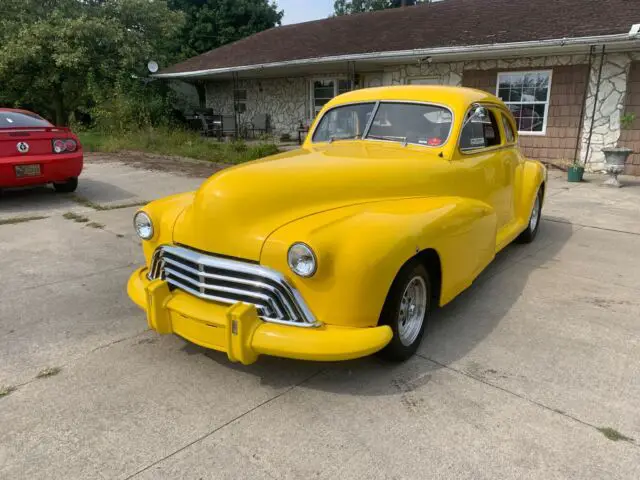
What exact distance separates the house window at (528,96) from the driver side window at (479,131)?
8.03m

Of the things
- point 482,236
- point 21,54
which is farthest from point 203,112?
point 482,236

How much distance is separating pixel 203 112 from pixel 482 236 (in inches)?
731

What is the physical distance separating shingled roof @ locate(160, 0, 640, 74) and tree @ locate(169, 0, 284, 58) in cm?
1045

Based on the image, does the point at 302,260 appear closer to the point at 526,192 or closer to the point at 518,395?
the point at 518,395

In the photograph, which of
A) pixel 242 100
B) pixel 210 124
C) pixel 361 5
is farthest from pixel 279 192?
pixel 361 5

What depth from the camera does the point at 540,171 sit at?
5703 mm

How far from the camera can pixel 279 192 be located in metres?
2.95

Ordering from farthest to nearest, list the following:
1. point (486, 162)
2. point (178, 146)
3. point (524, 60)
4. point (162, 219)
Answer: point (178, 146)
point (524, 60)
point (486, 162)
point (162, 219)

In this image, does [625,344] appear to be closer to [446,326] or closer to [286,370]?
[446,326]

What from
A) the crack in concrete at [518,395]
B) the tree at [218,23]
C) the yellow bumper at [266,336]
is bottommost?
the crack in concrete at [518,395]

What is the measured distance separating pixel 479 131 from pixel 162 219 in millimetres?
2853

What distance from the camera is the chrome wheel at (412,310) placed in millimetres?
3088

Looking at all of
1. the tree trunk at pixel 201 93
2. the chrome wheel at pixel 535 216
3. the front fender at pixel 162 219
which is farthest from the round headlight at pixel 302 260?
the tree trunk at pixel 201 93

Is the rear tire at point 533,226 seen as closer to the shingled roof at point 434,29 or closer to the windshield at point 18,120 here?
the shingled roof at point 434,29
